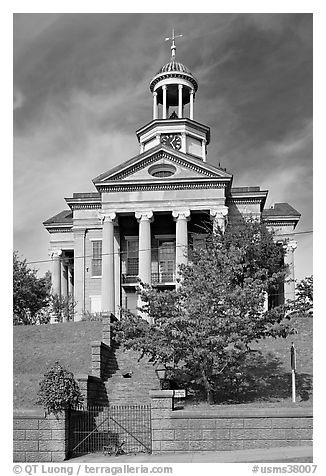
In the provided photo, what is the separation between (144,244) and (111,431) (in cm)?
2622

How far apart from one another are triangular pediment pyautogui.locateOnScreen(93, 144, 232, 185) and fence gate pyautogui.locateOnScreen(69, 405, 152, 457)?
27.6 metres

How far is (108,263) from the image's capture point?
45312mm

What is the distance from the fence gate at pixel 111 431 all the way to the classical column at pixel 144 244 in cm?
2421

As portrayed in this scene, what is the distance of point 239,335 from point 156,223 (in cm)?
2798

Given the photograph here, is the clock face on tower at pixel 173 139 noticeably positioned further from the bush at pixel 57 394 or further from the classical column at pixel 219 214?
the bush at pixel 57 394

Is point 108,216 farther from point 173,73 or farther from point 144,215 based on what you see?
point 173,73

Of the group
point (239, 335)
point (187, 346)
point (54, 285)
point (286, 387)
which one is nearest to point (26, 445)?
point (187, 346)

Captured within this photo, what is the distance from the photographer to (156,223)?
4853 centimetres

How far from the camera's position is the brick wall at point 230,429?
17297mm

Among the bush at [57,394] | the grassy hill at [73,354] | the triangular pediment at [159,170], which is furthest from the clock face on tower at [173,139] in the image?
the bush at [57,394]

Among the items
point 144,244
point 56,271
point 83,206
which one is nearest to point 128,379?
point 144,244

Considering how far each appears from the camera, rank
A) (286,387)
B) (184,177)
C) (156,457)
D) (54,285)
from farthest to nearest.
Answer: (54,285), (184,177), (286,387), (156,457)

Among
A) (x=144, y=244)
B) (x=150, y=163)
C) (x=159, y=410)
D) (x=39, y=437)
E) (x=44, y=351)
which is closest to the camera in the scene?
(x=159, y=410)
